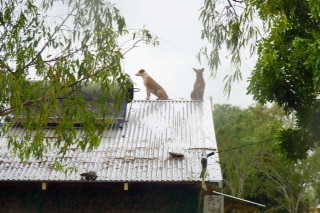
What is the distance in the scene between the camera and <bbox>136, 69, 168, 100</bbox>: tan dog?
20.1 metres

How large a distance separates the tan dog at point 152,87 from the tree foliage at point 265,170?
40.6 feet

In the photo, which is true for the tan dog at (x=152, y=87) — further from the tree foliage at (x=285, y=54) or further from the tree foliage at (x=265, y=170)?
the tree foliage at (x=265, y=170)

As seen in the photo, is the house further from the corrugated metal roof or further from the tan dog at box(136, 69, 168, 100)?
the tan dog at box(136, 69, 168, 100)

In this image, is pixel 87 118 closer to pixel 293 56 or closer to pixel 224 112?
pixel 293 56

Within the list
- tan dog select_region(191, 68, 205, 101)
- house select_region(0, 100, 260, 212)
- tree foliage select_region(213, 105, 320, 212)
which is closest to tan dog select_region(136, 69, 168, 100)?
tan dog select_region(191, 68, 205, 101)

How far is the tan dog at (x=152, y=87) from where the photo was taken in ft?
66.0

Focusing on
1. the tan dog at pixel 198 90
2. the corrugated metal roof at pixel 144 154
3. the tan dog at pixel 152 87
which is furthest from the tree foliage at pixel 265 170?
the corrugated metal roof at pixel 144 154

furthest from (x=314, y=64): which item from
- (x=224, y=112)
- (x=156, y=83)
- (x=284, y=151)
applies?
(x=224, y=112)

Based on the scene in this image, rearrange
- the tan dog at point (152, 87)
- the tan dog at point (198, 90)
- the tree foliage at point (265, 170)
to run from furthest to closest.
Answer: the tree foliage at point (265, 170) → the tan dog at point (198, 90) → the tan dog at point (152, 87)

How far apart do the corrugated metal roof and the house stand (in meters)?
0.02

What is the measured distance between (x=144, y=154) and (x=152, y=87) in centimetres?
599

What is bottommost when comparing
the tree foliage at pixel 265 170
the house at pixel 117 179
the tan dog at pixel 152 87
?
the house at pixel 117 179

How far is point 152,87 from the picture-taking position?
20.4 meters

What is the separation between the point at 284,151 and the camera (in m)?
12.2
